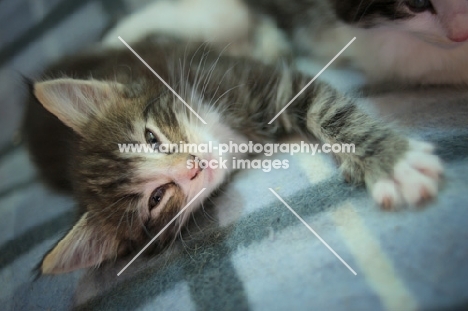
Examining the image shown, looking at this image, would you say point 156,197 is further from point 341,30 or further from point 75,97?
point 341,30

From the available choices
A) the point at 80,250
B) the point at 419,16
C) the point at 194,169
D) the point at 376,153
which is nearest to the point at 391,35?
the point at 419,16

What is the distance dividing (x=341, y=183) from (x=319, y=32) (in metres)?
0.54

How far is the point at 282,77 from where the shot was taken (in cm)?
112

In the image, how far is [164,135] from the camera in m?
0.95

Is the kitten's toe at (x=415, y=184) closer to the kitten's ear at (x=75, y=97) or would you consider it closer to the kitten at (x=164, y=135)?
the kitten at (x=164, y=135)

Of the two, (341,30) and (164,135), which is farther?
(341,30)

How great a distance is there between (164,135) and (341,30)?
569 mm

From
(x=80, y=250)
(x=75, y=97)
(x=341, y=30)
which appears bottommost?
(x=341, y=30)

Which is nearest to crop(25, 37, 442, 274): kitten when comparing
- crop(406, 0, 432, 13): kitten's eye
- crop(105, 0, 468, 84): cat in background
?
crop(105, 0, 468, 84): cat in background

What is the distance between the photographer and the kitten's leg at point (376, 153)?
74cm

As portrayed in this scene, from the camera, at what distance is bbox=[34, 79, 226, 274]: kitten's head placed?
892mm

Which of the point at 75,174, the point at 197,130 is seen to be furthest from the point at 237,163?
the point at 75,174

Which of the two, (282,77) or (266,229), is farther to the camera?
(282,77)

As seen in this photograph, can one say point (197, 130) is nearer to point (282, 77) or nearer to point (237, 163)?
point (237, 163)
